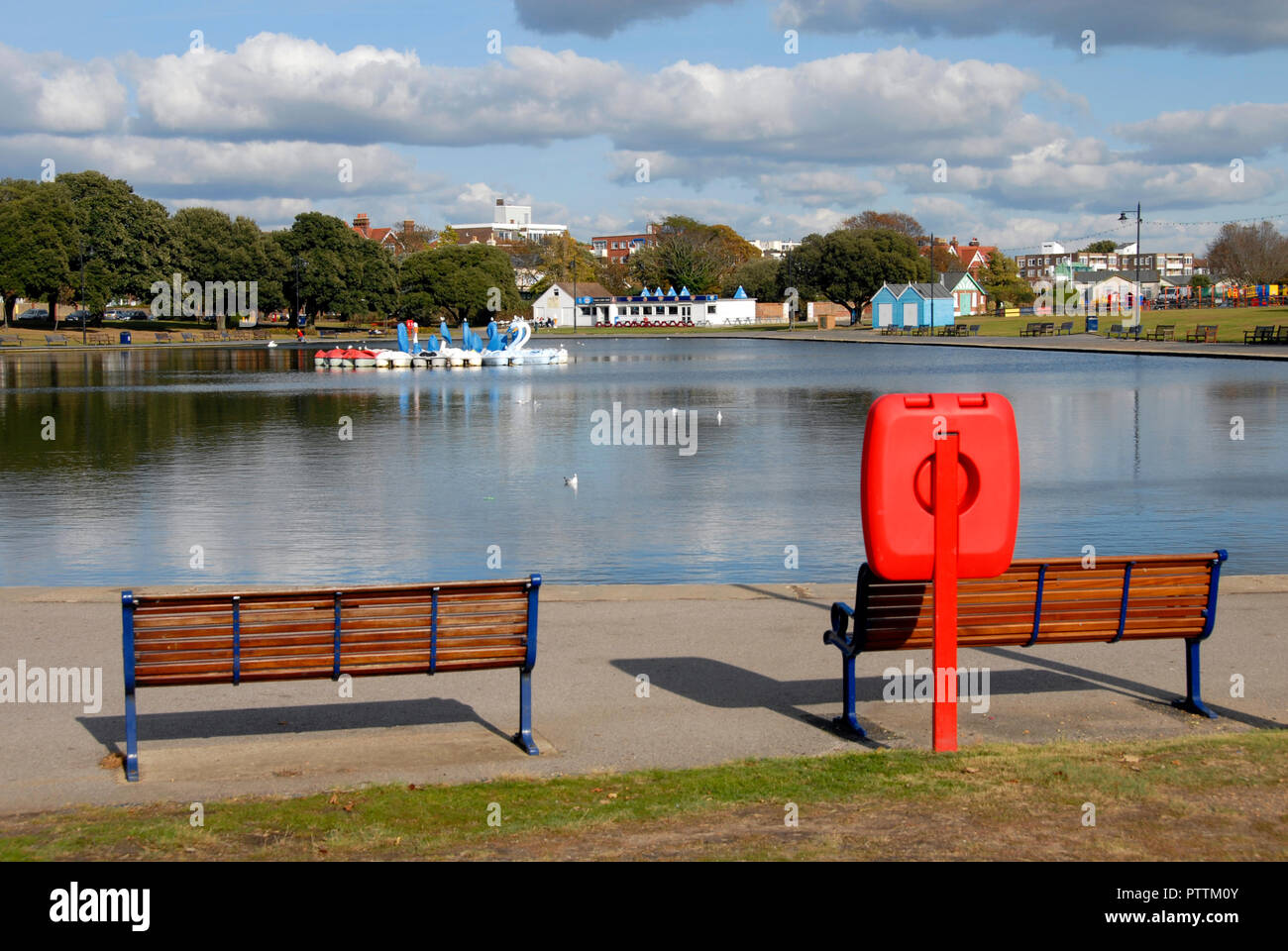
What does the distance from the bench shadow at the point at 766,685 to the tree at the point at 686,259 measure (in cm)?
16105

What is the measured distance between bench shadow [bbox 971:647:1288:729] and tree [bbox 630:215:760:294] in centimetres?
16056

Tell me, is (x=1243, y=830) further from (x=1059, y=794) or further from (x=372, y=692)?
(x=372, y=692)

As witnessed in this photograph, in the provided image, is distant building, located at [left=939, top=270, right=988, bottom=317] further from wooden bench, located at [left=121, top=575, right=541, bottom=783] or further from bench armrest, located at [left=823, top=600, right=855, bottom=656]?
wooden bench, located at [left=121, top=575, right=541, bottom=783]

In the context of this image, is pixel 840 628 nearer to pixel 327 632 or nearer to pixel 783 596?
pixel 327 632

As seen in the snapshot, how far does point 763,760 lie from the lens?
6668mm

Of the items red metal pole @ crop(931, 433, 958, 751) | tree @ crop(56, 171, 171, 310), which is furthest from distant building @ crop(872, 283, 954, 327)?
red metal pole @ crop(931, 433, 958, 751)

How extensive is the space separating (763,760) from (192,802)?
9.10 ft

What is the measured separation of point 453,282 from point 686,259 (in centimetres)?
4964

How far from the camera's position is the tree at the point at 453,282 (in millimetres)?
127500

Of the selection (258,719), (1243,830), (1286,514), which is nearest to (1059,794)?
(1243,830)

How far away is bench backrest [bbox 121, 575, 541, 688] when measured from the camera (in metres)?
6.62

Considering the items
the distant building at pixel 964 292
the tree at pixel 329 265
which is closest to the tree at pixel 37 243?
the tree at pixel 329 265

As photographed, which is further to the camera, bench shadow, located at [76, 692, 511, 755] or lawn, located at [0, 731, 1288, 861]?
bench shadow, located at [76, 692, 511, 755]

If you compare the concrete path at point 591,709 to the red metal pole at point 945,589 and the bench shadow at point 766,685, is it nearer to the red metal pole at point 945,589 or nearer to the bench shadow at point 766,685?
the bench shadow at point 766,685
